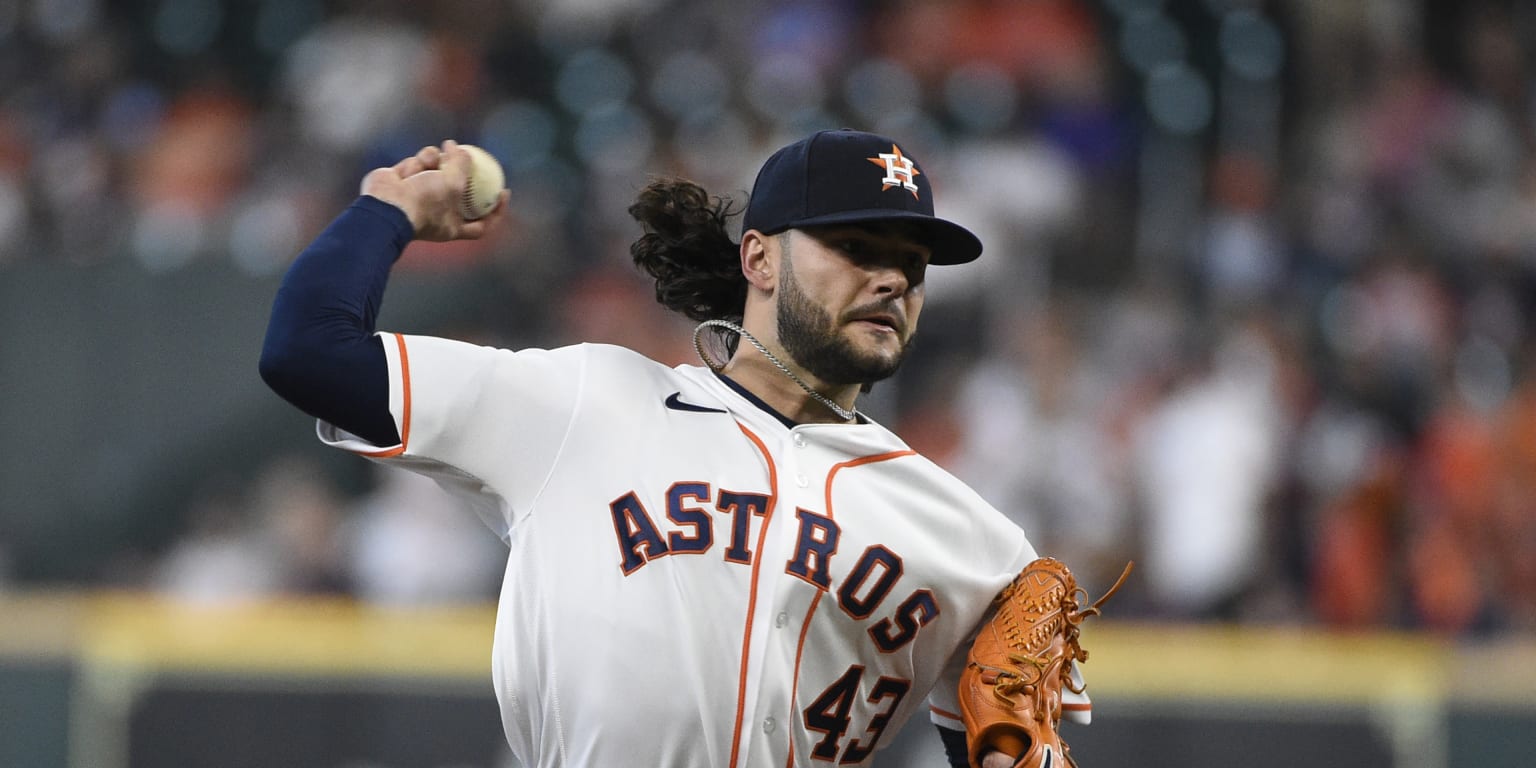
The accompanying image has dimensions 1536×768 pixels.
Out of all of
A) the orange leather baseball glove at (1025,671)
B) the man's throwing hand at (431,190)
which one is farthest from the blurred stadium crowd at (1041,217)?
the man's throwing hand at (431,190)

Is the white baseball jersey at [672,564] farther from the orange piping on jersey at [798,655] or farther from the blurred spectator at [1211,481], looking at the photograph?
the blurred spectator at [1211,481]

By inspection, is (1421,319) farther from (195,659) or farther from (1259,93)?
(195,659)

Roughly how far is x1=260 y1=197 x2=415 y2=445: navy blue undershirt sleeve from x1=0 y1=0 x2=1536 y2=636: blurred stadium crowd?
14.5 feet

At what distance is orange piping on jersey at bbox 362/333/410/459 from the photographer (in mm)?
2586

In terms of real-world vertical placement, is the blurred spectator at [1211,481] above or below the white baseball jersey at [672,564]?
below

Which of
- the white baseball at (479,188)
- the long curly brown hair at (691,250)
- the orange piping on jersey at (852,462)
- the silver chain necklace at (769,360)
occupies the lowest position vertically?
the orange piping on jersey at (852,462)

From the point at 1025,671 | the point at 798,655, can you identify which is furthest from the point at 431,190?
the point at 1025,671

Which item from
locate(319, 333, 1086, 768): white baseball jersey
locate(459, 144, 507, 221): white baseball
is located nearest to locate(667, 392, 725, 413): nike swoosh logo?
locate(319, 333, 1086, 768): white baseball jersey

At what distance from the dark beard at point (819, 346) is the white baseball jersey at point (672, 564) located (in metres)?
0.10

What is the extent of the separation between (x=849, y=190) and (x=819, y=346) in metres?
0.26

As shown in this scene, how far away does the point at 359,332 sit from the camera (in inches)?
101

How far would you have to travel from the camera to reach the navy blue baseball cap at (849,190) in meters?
2.83

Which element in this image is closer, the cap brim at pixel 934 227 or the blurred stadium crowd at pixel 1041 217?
the cap brim at pixel 934 227

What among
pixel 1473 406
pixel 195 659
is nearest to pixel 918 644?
pixel 195 659
